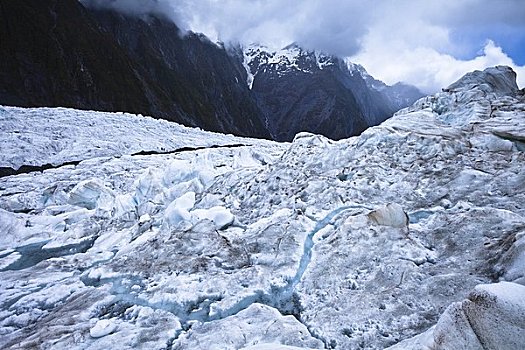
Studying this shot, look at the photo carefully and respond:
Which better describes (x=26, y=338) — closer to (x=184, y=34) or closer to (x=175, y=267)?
(x=175, y=267)

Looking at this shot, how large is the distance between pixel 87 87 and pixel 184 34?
6669cm

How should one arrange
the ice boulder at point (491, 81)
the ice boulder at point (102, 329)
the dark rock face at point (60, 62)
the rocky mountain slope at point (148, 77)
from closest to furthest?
the ice boulder at point (102, 329)
the ice boulder at point (491, 81)
the dark rock face at point (60, 62)
the rocky mountain slope at point (148, 77)

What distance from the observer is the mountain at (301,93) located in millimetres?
155500

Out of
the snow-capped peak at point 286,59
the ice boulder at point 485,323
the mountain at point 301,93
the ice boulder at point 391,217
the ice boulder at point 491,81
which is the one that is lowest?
the ice boulder at point 485,323

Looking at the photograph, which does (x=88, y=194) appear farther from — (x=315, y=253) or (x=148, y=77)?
(x=148, y=77)

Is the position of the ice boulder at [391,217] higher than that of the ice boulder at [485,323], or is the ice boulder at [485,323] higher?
the ice boulder at [391,217]

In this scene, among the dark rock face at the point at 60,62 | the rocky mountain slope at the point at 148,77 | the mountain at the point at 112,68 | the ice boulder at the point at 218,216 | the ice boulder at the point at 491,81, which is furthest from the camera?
the rocky mountain slope at the point at 148,77

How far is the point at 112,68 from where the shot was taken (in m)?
85.6

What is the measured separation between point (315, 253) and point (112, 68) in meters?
91.6

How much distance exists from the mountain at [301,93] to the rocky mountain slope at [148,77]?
1.56 ft

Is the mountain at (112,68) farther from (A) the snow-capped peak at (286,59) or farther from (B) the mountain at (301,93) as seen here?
(A) the snow-capped peak at (286,59)

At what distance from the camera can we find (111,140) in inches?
1029

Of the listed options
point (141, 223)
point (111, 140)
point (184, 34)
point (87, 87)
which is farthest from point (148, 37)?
point (141, 223)

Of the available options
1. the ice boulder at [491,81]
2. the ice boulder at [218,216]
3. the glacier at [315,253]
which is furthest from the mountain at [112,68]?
the ice boulder at [491,81]
